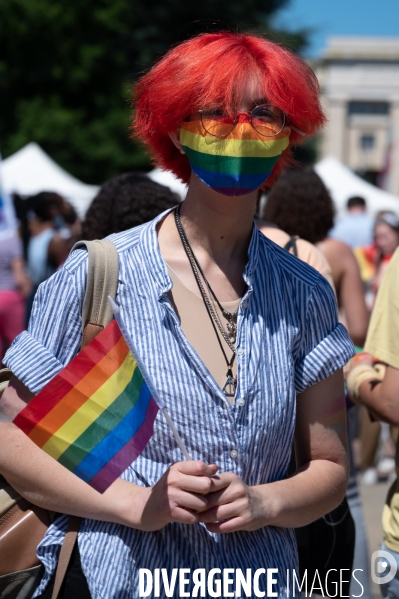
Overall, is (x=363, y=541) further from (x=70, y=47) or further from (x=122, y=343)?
(x=70, y=47)

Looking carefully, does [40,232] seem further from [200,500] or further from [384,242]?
[200,500]

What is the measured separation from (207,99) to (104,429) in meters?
0.74

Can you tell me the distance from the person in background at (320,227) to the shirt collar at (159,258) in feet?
6.38

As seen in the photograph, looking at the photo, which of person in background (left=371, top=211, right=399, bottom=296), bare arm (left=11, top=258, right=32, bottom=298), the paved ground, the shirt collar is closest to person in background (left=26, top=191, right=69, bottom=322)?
bare arm (left=11, top=258, right=32, bottom=298)

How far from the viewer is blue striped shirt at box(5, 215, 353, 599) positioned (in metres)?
1.79

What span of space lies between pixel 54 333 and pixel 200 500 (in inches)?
18.7

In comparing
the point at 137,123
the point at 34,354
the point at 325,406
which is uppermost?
the point at 137,123

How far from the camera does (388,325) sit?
2.54 metres

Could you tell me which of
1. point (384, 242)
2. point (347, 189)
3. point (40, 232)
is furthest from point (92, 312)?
point (347, 189)

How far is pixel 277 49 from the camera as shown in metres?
1.95

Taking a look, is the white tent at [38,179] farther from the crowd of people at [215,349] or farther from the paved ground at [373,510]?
the crowd of people at [215,349]

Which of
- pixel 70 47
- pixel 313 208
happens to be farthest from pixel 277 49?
pixel 70 47

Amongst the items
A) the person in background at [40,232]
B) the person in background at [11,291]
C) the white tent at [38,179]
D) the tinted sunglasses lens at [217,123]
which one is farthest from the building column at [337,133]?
the tinted sunglasses lens at [217,123]

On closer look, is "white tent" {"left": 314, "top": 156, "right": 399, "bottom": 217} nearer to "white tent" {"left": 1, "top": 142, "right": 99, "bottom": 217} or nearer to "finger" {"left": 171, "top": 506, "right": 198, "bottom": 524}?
"white tent" {"left": 1, "top": 142, "right": 99, "bottom": 217}
